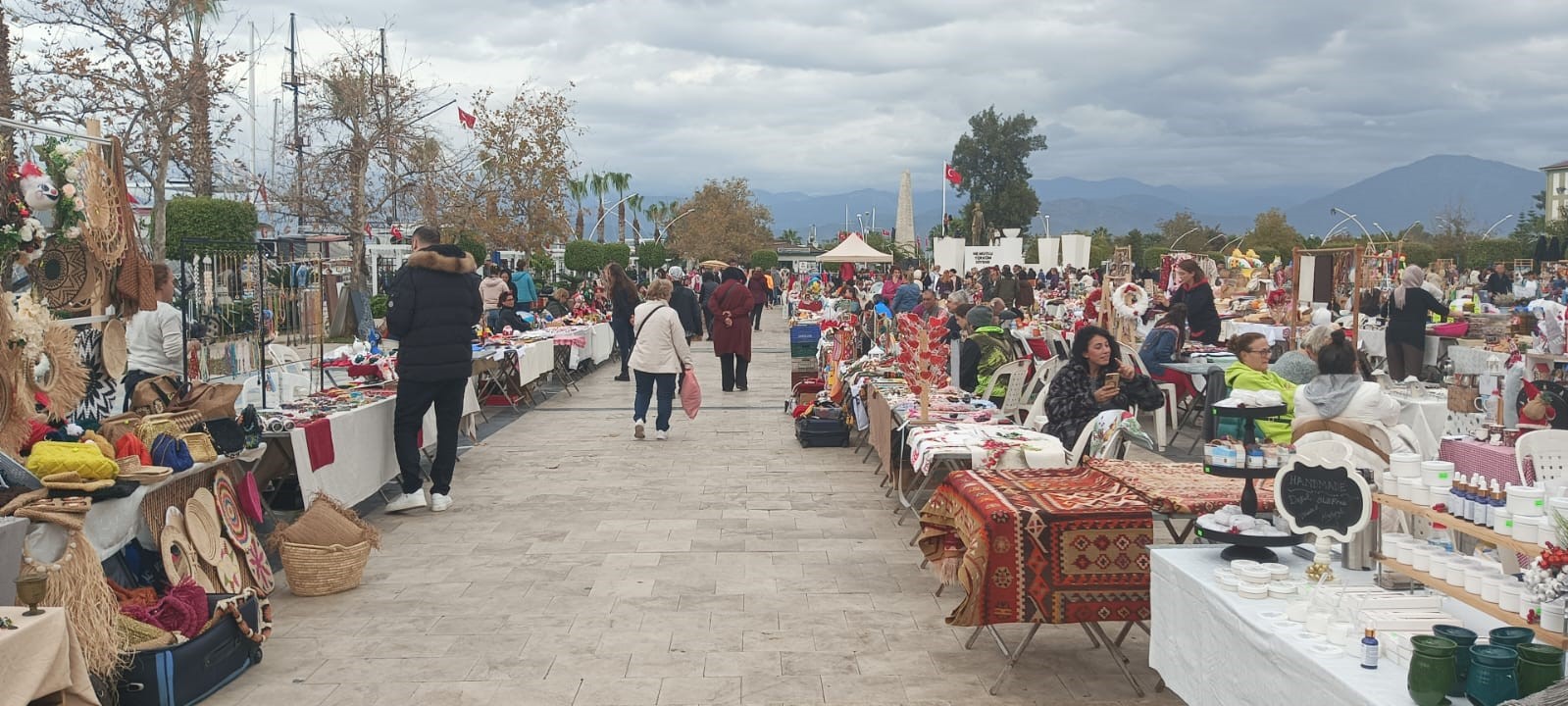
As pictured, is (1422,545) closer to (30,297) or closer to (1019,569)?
(1019,569)

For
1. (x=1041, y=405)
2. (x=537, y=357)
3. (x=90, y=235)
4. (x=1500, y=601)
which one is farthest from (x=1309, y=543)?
(x=537, y=357)

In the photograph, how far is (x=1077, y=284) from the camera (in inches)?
1009

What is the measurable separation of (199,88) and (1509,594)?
20.5m

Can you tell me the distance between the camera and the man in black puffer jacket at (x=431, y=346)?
283 inches

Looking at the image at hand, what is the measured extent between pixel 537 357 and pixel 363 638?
321 inches

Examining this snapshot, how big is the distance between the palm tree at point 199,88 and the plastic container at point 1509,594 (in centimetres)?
2039

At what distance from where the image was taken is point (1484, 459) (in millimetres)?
5801

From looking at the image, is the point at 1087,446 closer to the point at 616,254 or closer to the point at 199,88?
the point at 199,88

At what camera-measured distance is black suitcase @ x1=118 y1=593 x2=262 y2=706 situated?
407 centimetres

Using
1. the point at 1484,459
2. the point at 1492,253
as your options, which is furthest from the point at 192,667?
the point at 1492,253

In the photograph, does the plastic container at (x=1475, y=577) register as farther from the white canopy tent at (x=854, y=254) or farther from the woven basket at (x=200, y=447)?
the white canopy tent at (x=854, y=254)

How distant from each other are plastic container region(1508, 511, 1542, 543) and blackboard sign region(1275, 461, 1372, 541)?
1.61 feet

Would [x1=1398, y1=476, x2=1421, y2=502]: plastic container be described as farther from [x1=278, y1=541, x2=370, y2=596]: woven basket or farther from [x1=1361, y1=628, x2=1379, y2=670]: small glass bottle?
[x1=278, y1=541, x2=370, y2=596]: woven basket

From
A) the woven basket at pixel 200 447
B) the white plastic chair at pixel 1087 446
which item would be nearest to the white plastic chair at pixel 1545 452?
the white plastic chair at pixel 1087 446
